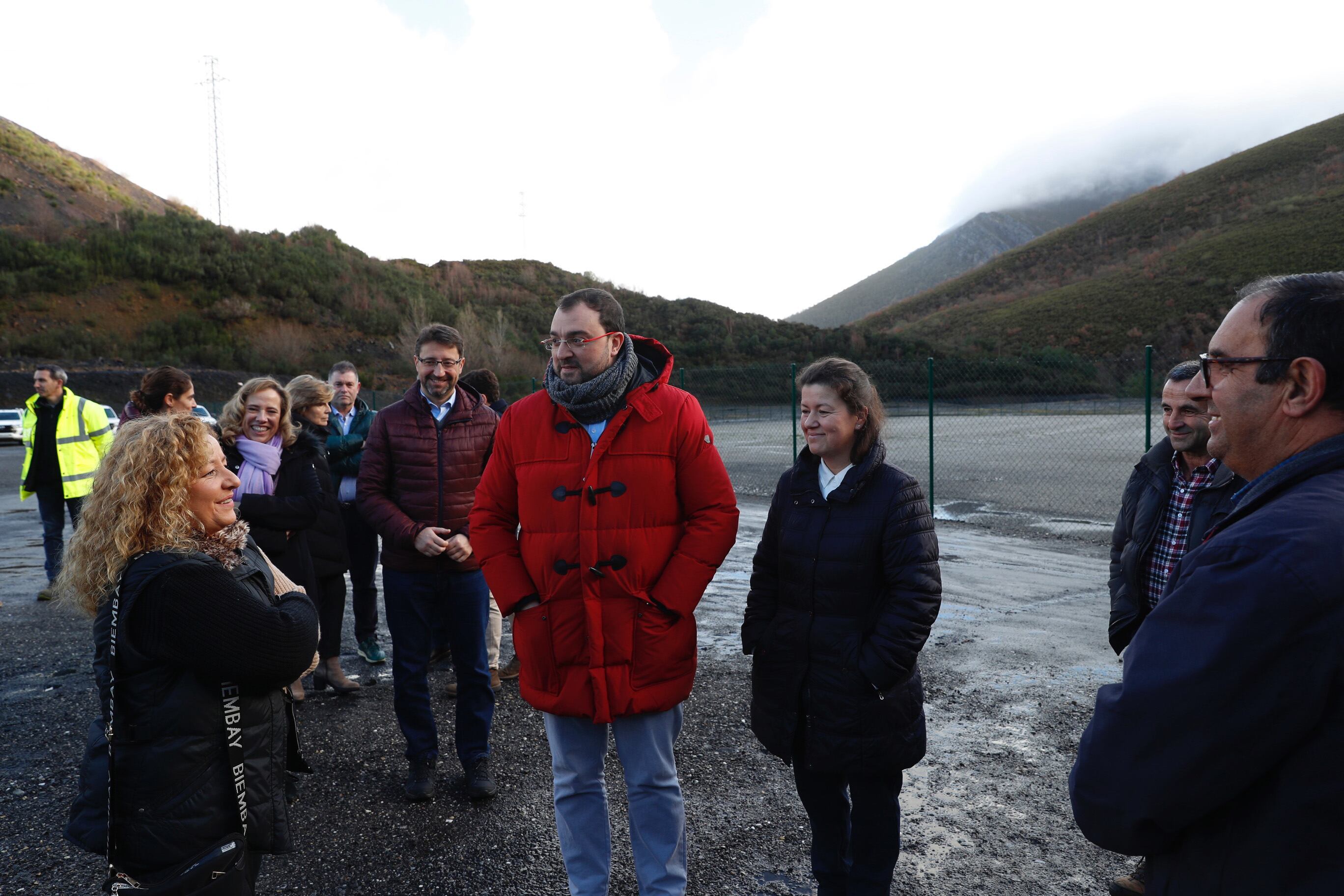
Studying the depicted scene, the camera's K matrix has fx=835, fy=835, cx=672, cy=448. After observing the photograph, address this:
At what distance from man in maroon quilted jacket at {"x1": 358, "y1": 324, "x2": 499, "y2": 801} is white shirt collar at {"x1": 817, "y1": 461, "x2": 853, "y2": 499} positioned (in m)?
1.54

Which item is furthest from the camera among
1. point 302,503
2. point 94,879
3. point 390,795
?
point 302,503

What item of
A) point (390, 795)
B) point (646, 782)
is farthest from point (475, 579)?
point (646, 782)

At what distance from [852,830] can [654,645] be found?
0.85 metres

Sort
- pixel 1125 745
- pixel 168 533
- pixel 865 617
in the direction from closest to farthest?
pixel 1125 745, pixel 168 533, pixel 865 617

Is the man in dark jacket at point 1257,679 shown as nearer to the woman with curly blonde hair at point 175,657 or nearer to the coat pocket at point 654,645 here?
the coat pocket at point 654,645

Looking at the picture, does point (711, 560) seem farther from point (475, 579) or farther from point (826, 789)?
point (475, 579)

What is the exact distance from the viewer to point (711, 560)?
105 inches

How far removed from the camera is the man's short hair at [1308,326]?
1.25 meters

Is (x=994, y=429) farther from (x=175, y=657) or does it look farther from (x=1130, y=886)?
(x=175, y=657)

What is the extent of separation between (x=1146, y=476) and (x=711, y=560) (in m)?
1.69

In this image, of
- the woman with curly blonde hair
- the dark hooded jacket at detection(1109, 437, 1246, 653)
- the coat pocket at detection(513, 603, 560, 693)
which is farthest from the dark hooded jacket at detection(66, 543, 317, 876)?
the dark hooded jacket at detection(1109, 437, 1246, 653)

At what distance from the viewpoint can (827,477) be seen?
2.76 meters

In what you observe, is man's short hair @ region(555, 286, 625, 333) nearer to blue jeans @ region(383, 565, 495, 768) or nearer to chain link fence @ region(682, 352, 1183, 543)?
blue jeans @ region(383, 565, 495, 768)

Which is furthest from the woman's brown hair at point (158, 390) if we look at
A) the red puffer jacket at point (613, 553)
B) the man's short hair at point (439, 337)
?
the red puffer jacket at point (613, 553)
